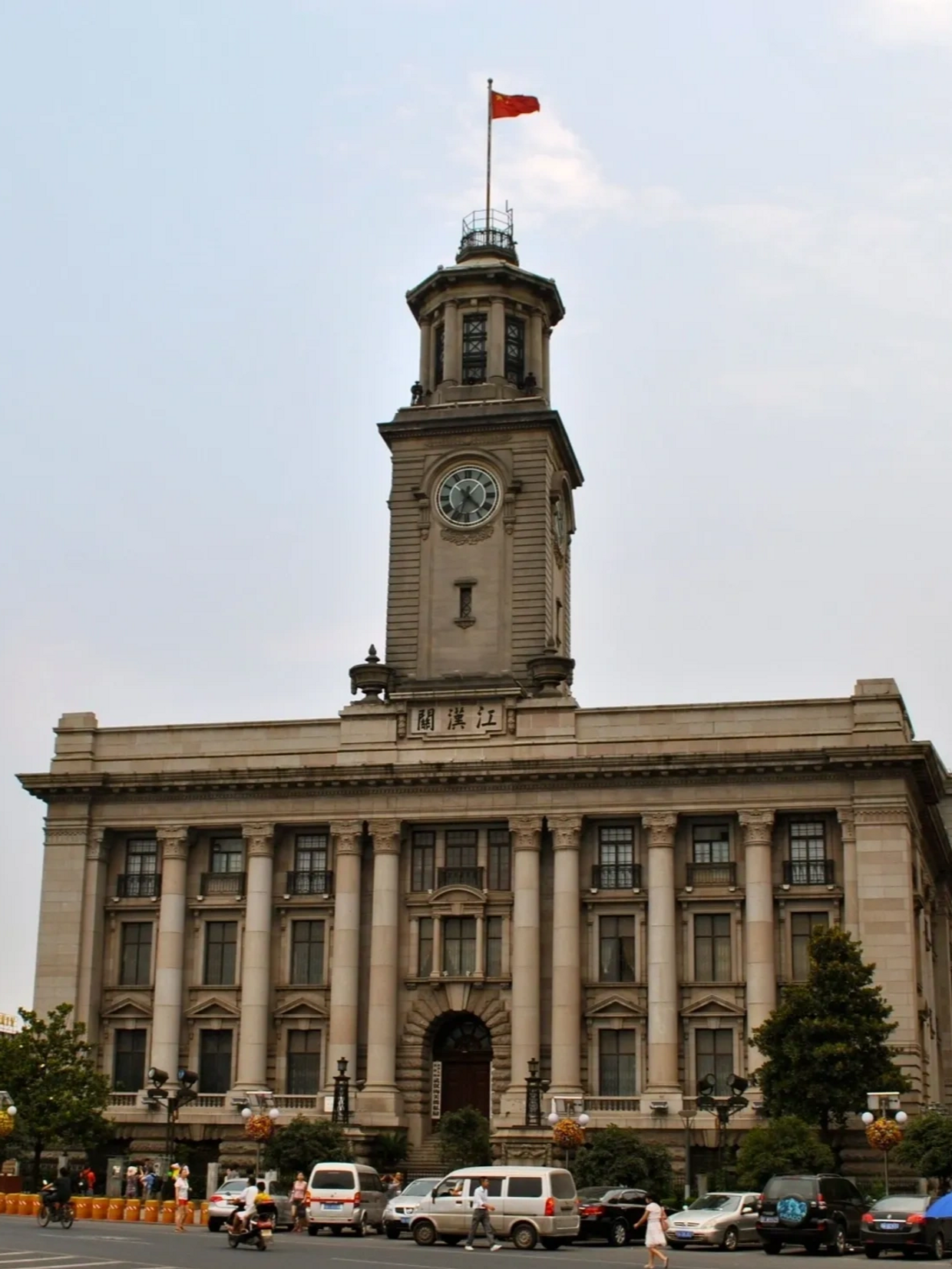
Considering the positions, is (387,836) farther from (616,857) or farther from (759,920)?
(759,920)

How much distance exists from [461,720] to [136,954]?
53.0 feet

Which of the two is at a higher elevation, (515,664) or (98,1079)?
(515,664)

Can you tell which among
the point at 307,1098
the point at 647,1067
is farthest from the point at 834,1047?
the point at 307,1098

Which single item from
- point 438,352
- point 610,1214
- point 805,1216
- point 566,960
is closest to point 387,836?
point 566,960

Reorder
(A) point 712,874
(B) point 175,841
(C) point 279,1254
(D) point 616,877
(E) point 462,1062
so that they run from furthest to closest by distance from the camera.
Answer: (B) point 175,841 → (E) point 462,1062 → (D) point 616,877 → (A) point 712,874 → (C) point 279,1254

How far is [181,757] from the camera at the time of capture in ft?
241

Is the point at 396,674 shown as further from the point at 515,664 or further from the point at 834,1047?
the point at 834,1047

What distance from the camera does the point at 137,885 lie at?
73250 millimetres

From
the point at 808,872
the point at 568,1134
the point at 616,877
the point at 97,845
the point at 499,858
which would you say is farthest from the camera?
the point at 97,845

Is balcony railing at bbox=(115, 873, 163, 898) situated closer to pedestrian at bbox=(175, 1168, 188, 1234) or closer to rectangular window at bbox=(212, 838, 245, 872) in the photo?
rectangular window at bbox=(212, 838, 245, 872)

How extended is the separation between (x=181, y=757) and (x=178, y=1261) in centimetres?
3864

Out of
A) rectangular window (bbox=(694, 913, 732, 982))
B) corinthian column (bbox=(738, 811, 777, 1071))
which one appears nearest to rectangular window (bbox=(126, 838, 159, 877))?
rectangular window (bbox=(694, 913, 732, 982))

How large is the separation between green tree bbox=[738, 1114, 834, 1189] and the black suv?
29.4ft

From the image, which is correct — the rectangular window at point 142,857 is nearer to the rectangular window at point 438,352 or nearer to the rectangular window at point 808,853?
the rectangular window at point 438,352
